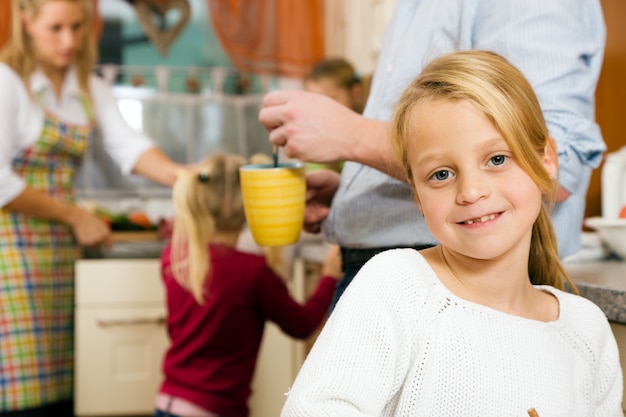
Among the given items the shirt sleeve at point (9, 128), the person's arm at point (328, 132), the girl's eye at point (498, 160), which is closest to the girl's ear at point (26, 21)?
the shirt sleeve at point (9, 128)

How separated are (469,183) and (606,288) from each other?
1.16ft

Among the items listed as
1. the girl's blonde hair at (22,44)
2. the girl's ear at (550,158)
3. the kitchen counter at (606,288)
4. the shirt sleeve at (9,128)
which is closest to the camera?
the girl's ear at (550,158)

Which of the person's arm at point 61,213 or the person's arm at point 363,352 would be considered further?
the person's arm at point 61,213

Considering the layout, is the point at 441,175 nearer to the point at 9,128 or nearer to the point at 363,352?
the point at 363,352

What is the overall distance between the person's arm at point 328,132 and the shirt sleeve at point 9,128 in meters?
1.27

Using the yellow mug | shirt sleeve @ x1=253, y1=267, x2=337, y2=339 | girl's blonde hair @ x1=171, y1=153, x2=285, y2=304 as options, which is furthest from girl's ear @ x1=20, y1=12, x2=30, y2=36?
the yellow mug

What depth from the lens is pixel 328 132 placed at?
3.33 ft

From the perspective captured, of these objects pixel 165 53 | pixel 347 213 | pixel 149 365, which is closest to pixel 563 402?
pixel 347 213

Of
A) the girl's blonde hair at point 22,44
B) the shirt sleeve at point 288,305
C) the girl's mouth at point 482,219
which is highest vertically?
the girl's blonde hair at point 22,44

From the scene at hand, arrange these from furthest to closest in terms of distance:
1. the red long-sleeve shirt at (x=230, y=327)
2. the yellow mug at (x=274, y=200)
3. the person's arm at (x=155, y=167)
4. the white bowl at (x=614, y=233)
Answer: the person's arm at (x=155, y=167) → the red long-sleeve shirt at (x=230, y=327) → the white bowl at (x=614, y=233) → the yellow mug at (x=274, y=200)

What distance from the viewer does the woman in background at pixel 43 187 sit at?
2.18 metres

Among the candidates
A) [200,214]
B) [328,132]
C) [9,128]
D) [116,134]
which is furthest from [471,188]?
[116,134]

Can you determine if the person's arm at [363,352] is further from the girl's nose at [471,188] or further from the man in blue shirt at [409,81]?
the man in blue shirt at [409,81]

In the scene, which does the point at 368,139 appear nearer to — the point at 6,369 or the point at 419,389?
the point at 419,389
